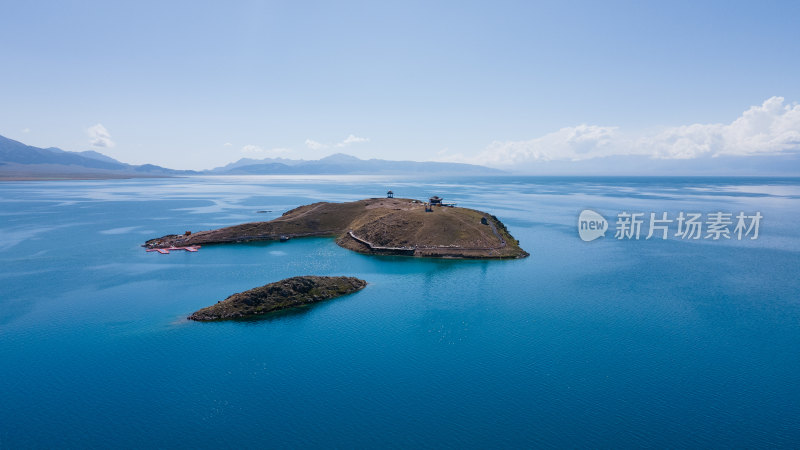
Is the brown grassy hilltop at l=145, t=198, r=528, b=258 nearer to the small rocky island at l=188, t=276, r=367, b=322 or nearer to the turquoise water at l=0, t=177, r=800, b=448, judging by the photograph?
the turquoise water at l=0, t=177, r=800, b=448

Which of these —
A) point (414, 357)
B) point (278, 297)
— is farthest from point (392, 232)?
point (414, 357)

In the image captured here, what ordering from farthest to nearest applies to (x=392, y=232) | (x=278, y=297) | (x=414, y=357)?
1. (x=392, y=232)
2. (x=278, y=297)
3. (x=414, y=357)

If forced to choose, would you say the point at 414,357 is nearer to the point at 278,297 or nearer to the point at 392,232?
the point at 278,297

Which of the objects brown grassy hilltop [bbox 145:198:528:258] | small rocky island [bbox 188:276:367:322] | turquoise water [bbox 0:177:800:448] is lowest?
turquoise water [bbox 0:177:800:448]

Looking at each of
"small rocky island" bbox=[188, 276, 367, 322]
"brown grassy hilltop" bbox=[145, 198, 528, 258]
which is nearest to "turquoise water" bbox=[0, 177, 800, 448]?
"small rocky island" bbox=[188, 276, 367, 322]

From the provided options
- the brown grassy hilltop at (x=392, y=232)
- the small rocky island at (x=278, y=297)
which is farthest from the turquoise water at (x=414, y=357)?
the brown grassy hilltop at (x=392, y=232)

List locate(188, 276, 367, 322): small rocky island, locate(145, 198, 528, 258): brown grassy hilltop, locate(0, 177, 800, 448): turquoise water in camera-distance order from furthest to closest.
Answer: locate(145, 198, 528, 258): brown grassy hilltop
locate(188, 276, 367, 322): small rocky island
locate(0, 177, 800, 448): turquoise water
